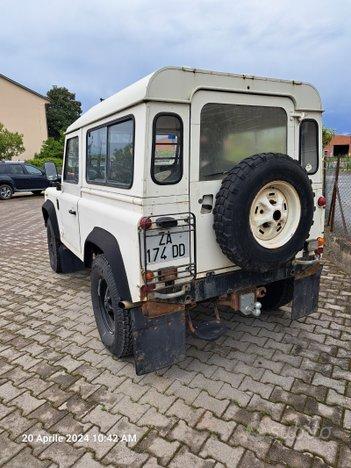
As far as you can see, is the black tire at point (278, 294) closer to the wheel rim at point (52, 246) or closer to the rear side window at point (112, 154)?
the rear side window at point (112, 154)

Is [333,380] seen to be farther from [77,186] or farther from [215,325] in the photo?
[77,186]

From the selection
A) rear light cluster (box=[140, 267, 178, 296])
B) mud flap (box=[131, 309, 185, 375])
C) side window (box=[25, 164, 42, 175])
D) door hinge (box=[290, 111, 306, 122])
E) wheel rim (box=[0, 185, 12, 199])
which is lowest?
mud flap (box=[131, 309, 185, 375])

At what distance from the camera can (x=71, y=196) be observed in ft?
14.2

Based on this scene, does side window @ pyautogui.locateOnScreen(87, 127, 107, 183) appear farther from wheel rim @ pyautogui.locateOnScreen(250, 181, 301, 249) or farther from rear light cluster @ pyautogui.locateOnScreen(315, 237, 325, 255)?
rear light cluster @ pyautogui.locateOnScreen(315, 237, 325, 255)

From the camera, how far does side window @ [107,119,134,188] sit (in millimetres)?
2658

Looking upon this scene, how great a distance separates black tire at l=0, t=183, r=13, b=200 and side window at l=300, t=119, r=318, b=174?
15981 mm

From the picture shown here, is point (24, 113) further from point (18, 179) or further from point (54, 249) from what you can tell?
point (54, 249)

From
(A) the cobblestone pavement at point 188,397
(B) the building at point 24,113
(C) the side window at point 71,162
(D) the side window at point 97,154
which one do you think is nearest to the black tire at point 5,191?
(C) the side window at point 71,162

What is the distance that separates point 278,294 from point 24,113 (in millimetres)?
36369

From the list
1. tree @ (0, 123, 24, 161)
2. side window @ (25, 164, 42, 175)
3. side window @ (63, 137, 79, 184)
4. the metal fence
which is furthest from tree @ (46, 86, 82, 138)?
side window @ (63, 137, 79, 184)

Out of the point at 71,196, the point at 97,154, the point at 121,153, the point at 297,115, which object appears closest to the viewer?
the point at 121,153

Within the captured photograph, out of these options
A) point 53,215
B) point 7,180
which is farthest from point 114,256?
point 7,180

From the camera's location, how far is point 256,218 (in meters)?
2.66

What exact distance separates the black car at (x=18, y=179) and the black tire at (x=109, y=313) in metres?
14.3
